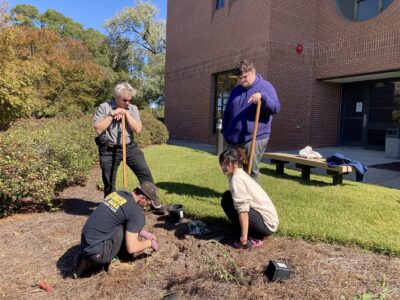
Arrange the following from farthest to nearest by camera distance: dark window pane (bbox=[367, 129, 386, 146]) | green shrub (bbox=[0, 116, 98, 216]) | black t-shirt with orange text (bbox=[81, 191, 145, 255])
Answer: dark window pane (bbox=[367, 129, 386, 146]), green shrub (bbox=[0, 116, 98, 216]), black t-shirt with orange text (bbox=[81, 191, 145, 255])

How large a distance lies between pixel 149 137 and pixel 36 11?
33000 millimetres

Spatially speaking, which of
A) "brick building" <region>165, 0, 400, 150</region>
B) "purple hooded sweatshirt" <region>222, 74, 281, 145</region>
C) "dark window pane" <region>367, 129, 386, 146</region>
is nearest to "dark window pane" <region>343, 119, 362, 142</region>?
"brick building" <region>165, 0, 400, 150</region>

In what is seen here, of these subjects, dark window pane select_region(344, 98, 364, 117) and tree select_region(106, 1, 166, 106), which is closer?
dark window pane select_region(344, 98, 364, 117)

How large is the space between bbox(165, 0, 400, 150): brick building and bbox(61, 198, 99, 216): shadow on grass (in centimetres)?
786

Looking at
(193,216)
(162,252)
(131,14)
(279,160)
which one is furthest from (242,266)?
(131,14)

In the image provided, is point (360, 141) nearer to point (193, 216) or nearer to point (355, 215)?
point (355, 215)

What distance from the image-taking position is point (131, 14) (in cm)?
3091

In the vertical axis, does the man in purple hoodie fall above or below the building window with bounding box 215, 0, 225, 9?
below

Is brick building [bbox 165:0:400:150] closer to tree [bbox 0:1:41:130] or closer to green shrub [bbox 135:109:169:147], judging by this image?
green shrub [bbox 135:109:169:147]

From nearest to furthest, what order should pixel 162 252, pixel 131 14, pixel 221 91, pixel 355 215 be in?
pixel 162 252
pixel 355 215
pixel 221 91
pixel 131 14

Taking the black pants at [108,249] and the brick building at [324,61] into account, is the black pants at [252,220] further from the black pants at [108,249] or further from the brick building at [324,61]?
the brick building at [324,61]

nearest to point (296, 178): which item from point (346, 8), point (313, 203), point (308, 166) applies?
point (308, 166)

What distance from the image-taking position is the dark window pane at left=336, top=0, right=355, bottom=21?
11.6m

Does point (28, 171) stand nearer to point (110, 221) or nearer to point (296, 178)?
point (110, 221)
